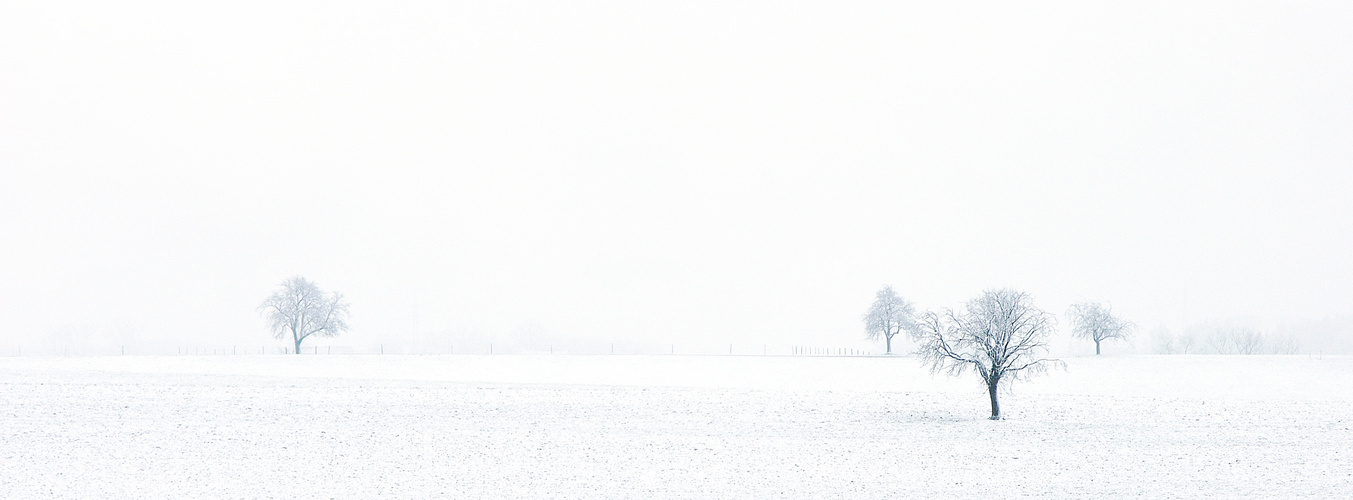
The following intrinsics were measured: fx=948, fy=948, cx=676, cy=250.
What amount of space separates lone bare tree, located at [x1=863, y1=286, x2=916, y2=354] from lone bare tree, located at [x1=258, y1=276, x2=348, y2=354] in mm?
45890

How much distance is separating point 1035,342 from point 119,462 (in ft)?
115

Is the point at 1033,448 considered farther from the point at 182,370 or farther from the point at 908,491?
the point at 182,370

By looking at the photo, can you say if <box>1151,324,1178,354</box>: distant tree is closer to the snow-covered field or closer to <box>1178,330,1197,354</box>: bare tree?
<box>1178,330,1197,354</box>: bare tree

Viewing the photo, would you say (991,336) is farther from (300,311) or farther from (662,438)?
(300,311)

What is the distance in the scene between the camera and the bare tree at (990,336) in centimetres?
4025

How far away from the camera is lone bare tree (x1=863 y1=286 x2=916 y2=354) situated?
82562mm

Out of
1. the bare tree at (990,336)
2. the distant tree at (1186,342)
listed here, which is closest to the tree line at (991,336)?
the bare tree at (990,336)

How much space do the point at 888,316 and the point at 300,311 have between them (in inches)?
1949

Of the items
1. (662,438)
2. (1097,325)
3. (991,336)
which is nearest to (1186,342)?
(1097,325)

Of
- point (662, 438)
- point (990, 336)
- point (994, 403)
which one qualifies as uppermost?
point (990, 336)

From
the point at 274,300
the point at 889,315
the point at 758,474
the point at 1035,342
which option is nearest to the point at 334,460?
the point at 758,474

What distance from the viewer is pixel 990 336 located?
133 feet

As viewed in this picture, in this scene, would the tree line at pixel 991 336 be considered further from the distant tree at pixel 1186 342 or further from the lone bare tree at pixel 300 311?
the distant tree at pixel 1186 342

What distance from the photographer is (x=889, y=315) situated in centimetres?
8281
